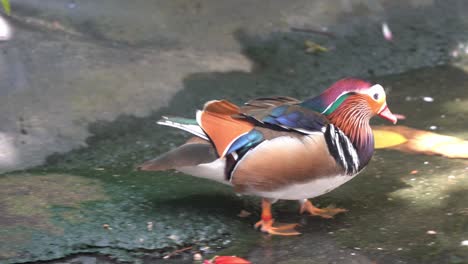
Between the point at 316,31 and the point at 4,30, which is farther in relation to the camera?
the point at 316,31

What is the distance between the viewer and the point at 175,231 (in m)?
3.38

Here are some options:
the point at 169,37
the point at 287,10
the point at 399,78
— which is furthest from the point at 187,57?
the point at 399,78

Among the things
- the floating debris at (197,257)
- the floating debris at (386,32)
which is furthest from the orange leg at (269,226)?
the floating debris at (386,32)

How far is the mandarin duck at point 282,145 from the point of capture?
10.8 ft

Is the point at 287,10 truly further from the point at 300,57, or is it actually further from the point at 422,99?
the point at 422,99

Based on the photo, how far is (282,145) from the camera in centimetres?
329

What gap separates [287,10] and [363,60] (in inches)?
26.7

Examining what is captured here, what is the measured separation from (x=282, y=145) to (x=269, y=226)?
0.38 m

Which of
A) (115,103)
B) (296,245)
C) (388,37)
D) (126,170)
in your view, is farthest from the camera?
(388,37)

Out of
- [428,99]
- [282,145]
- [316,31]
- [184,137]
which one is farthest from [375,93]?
[316,31]

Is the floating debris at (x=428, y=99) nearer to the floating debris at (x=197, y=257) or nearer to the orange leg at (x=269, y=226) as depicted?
the orange leg at (x=269, y=226)

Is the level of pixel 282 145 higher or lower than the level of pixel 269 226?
higher

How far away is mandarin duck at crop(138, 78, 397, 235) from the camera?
3.29m

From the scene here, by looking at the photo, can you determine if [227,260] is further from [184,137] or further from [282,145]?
[184,137]
